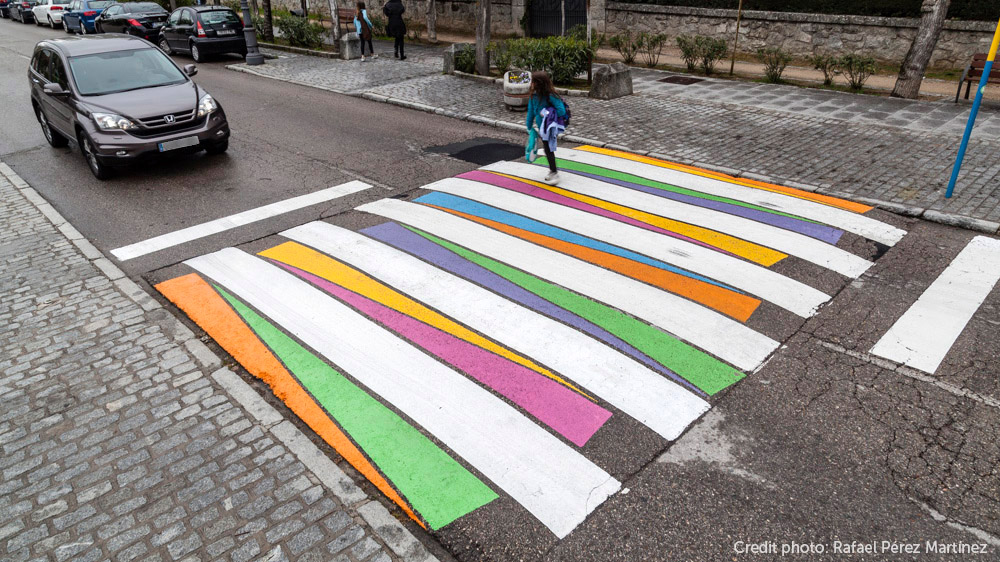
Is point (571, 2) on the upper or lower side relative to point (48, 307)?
upper

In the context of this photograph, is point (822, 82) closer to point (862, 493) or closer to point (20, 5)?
point (862, 493)

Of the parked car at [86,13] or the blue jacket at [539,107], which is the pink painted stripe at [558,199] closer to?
the blue jacket at [539,107]

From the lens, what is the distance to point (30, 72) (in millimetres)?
12141

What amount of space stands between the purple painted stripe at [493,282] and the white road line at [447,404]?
1.22m

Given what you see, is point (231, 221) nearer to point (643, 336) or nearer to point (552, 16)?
point (643, 336)

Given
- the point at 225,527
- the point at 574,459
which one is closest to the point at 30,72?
the point at 225,527

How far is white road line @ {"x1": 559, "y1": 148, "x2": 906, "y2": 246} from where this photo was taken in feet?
25.0

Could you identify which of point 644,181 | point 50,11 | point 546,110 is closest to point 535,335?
point 546,110

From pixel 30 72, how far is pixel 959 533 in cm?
1528

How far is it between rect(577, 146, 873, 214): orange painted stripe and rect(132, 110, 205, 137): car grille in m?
6.36

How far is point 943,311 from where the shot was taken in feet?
19.4

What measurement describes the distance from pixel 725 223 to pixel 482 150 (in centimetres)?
486

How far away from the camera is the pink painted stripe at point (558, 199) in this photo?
7.67 metres

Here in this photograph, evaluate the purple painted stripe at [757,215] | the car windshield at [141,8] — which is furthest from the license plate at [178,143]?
the car windshield at [141,8]
